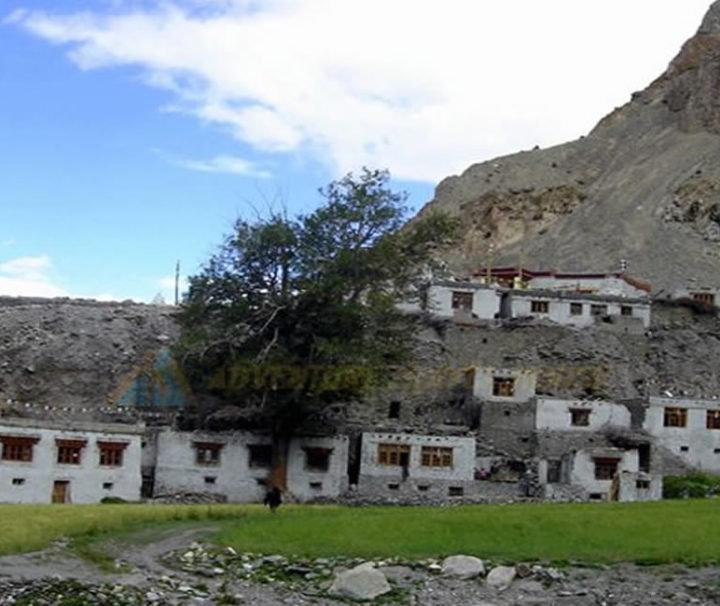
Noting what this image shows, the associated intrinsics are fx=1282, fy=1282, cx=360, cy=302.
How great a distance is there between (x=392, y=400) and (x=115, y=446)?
59.5 ft

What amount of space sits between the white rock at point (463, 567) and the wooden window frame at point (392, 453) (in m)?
28.9

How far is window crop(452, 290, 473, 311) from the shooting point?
279 ft

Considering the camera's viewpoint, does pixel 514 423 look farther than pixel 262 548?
Yes

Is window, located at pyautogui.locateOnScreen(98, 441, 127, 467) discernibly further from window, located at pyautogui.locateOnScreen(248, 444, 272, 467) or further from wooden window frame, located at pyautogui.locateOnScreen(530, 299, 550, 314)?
wooden window frame, located at pyautogui.locateOnScreen(530, 299, 550, 314)

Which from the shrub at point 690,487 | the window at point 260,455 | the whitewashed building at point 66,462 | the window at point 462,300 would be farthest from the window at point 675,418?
the whitewashed building at point 66,462

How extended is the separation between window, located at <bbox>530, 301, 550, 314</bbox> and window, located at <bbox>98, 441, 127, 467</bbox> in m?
33.1

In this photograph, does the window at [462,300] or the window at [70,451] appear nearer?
the window at [70,451]

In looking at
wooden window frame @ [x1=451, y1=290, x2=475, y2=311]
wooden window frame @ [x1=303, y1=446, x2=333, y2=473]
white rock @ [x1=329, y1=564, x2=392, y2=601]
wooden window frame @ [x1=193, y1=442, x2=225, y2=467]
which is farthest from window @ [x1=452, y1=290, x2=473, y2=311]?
white rock @ [x1=329, y1=564, x2=392, y2=601]

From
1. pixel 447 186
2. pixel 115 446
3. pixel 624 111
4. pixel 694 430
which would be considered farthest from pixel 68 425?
pixel 624 111

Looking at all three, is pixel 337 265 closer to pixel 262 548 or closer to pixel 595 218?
pixel 262 548

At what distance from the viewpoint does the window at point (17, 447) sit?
6159 cm

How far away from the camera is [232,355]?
2562 inches

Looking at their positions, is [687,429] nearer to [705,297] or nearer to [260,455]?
[260,455]

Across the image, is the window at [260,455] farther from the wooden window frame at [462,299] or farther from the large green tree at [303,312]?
the wooden window frame at [462,299]
